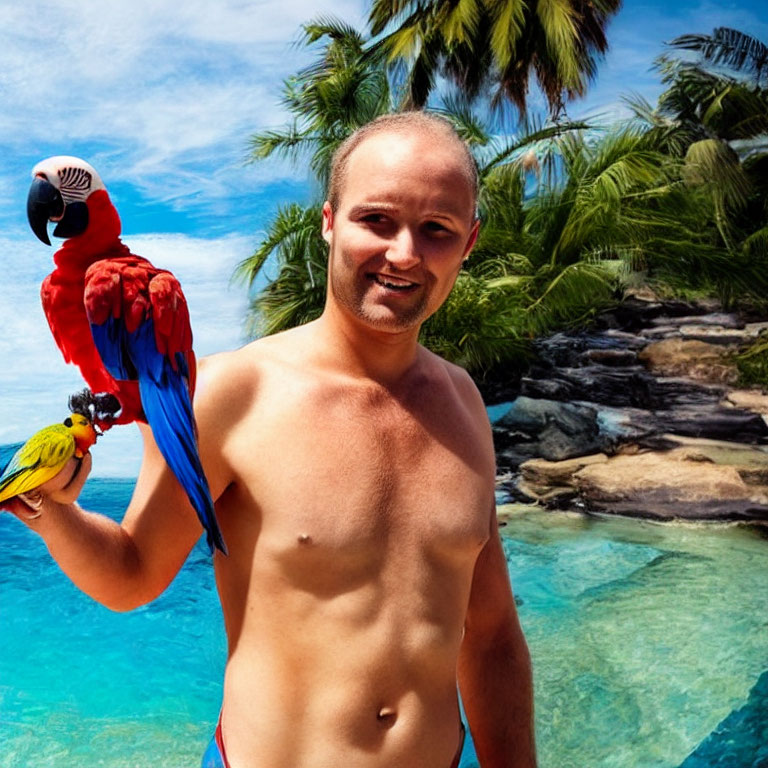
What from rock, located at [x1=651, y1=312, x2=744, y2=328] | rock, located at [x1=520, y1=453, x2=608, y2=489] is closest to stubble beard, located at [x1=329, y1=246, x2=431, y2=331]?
rock, located at [x1=520, y1=453, x2=608, y2=489]

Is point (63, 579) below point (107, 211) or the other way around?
below

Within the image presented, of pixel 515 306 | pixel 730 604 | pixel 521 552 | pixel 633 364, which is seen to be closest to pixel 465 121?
pixel 515 306

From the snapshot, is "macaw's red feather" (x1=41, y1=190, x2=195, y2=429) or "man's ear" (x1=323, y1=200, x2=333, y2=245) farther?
"man's ear" (x1=323, y1=200, x2=333, y2=245)

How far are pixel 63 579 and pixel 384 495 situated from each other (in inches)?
239

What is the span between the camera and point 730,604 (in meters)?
4.55

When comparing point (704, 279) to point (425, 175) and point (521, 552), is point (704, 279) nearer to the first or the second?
point (521, 552)

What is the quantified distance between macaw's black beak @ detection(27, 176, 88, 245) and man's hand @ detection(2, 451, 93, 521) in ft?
0.84

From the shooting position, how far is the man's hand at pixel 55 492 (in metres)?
0.80

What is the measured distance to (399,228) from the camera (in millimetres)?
1077

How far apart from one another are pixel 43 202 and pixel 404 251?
0.40 meters

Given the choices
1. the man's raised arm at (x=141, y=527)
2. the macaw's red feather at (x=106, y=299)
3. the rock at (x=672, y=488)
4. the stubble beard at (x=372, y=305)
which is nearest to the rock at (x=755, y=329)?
the rock at (x=672, y=488)

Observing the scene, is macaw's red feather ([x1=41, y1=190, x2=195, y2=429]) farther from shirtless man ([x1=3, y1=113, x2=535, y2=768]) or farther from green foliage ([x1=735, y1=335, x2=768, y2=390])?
green foliage ([x1=735, y1=335, x2=768, y2=390])

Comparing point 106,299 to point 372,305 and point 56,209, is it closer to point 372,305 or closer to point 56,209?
point 56,209

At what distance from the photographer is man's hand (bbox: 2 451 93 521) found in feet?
2.64
